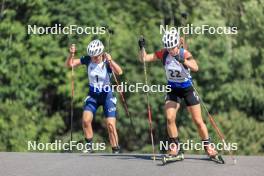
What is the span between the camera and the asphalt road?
10227 mm

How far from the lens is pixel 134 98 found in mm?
23594

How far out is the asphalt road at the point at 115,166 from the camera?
33.6 feet

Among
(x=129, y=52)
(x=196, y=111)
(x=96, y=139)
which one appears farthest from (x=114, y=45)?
(x=196, y=111)

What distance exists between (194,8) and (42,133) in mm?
6683

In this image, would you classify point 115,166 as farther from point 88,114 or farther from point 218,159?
point 88,114

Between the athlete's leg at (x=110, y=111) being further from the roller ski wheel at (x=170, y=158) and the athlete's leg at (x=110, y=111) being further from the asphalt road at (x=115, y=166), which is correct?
the roller ski wheel at (x=170, y=158)

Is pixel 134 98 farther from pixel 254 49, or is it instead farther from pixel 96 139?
pixel 254 49

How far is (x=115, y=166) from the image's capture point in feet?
35.7

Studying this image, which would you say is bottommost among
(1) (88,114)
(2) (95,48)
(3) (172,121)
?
(3) (172,121)

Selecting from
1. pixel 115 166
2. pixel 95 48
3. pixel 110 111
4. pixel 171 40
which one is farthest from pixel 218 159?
pixel 95 48

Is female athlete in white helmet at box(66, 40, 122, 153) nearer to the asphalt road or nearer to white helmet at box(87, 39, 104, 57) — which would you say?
white helmet at box(87, 39, 104, 57)

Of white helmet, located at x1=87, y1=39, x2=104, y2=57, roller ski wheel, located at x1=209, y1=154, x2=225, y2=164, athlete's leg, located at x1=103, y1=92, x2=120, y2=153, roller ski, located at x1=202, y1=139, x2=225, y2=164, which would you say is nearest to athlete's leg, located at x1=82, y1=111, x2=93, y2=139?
athlete's leg, located at x1=103, y1=92, x2=120, y2=153

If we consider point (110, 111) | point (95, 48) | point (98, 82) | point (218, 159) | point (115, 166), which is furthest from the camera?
point (110, 111)

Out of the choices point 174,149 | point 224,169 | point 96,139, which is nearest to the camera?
point 224,169
